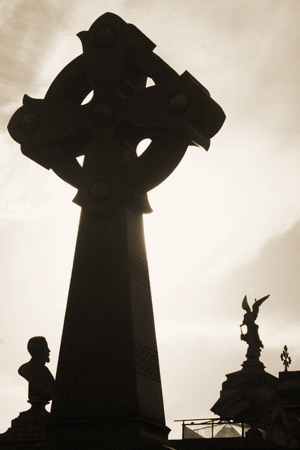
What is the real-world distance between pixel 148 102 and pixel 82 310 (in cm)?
Answer: 213

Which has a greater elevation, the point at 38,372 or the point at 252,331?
the point at 252,331

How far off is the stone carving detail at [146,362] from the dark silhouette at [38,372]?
9.04 feet

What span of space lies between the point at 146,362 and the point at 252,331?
25.2m

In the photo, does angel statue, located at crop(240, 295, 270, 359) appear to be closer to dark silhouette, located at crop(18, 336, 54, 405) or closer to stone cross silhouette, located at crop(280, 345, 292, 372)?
stone cross silhouette, located at crop(280, 345, 292, 372)

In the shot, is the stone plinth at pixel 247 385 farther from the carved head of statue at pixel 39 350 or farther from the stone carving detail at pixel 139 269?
the stone carving detail at pixel 139 269

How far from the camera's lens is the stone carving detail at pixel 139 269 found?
751cm

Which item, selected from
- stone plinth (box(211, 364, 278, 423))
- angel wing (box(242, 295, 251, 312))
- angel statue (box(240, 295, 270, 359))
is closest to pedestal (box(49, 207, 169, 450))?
stone plinth (box(211, 364, 278, 423))

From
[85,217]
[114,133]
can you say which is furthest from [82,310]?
[114,133]

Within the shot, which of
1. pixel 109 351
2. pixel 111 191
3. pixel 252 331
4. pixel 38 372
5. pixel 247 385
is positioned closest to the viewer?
pixel 109 351

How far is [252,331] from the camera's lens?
3184 cm

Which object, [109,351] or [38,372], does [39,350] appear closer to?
[38,372]

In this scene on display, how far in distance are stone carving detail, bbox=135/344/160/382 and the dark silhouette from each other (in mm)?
2756

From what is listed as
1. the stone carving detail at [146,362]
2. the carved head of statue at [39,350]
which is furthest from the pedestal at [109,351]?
the carved head of statue at [39,350]

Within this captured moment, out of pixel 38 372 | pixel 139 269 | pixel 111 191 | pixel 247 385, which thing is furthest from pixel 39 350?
pixel 247 385
